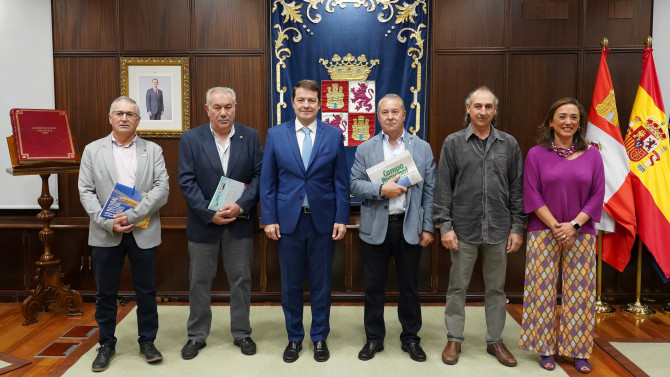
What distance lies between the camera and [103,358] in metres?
2.86

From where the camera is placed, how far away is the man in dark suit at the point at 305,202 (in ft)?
9.30

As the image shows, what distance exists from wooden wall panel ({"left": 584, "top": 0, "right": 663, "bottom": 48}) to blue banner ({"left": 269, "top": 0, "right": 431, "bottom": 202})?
1427mm

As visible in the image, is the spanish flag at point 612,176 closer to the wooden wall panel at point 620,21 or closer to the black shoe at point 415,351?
the wooden wall panel at point 620,21

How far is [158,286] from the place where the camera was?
4.11m

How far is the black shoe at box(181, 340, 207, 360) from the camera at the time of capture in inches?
117

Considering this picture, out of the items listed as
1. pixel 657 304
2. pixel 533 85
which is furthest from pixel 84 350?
pixel 657 304

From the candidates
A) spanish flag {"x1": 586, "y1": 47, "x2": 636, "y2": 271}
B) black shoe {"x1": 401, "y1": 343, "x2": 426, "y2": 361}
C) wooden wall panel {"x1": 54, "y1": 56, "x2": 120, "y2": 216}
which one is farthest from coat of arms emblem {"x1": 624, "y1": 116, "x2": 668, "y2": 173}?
wooden wall panel {"x1": 54, "y1": 56, "x2": 120, "y2": 216}

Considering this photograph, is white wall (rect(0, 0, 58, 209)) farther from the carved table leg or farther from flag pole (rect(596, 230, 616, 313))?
flag pole (rect(596, 230, 616, 313))

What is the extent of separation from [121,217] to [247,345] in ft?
3.62

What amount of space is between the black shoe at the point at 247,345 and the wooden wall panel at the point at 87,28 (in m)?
2.83

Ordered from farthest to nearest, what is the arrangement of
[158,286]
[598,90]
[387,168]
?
[158,286], [598,90], [387,168]

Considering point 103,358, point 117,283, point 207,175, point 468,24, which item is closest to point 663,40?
Answer: point 468,24

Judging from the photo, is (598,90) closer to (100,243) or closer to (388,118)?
(388,118)

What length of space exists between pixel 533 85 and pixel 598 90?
1.80 feet
